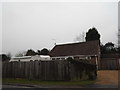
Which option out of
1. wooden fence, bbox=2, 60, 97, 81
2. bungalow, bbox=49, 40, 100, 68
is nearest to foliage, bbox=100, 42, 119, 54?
bungalow, bbox=49, 40, 100, 68

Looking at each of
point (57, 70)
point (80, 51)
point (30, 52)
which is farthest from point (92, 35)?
point (57, 70)

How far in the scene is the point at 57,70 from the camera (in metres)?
22.8

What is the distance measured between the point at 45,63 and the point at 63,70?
2.15 m

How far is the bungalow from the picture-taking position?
45097 millimetres

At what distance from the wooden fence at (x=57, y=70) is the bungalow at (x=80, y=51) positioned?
19561 mm

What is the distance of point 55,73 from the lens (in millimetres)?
22797

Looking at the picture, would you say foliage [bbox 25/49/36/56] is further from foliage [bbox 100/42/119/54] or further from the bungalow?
foliage [bbox 100/42/119/54]

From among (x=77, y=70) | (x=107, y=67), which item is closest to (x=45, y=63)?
(x=77, y=70)

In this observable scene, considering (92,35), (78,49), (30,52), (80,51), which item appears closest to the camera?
(80,51)

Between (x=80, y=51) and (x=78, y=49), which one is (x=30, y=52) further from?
(x=80, y=51)

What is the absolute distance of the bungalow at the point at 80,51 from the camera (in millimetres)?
45097

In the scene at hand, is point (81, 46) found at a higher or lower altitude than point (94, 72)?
higher

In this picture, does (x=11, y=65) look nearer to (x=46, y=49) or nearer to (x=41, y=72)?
(x=41, y=72)

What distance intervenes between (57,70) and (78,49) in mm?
27332
